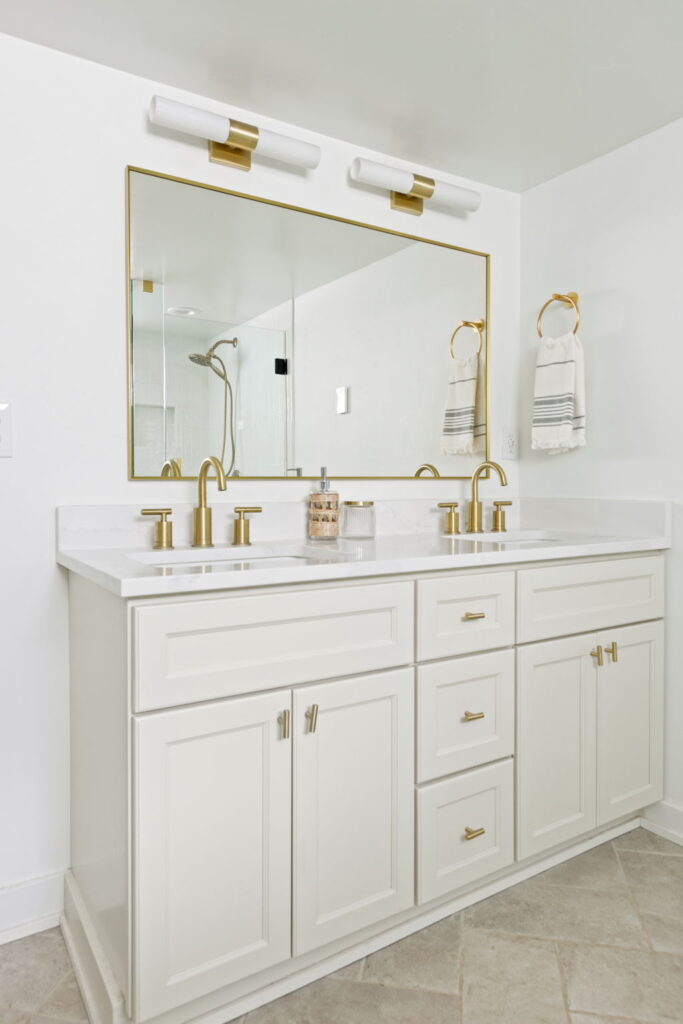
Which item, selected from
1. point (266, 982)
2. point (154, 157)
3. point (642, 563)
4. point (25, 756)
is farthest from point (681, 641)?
point (154, 157)

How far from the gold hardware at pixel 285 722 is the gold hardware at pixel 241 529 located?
55 centimetres

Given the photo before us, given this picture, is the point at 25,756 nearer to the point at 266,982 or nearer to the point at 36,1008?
the point at 36,1008

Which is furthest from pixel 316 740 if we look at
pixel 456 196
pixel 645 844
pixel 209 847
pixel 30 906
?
pixel 456 196

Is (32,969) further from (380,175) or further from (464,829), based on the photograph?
(380,175)

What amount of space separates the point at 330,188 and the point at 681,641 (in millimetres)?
1701

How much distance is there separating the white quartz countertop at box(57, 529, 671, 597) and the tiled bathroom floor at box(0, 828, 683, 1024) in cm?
85

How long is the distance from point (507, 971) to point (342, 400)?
1.50 meters

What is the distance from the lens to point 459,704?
1.59 m

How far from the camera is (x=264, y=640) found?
1.30m

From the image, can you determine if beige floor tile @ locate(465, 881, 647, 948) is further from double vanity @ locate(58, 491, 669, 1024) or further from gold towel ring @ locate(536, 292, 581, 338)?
gold towel ring @ locate(536, 292, 581, 338)

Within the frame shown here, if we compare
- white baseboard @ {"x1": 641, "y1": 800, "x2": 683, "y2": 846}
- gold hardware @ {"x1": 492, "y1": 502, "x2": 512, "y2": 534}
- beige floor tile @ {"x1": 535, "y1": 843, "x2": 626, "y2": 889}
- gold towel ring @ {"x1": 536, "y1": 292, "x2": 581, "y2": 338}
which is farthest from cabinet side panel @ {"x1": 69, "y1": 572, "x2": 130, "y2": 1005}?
gold towel ring @ {"x1": 536, "y1": 292, "x2": 581, "y2": 338}

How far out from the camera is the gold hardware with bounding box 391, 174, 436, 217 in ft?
6.81

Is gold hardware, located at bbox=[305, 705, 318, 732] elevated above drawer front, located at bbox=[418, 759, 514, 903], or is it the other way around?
gold hardware, located at bbox=[305, 705, 318, 732]

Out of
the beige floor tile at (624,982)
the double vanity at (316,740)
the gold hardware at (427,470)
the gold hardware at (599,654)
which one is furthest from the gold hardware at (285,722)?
the gold hardware at (427,470)
